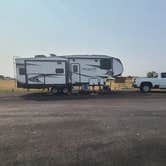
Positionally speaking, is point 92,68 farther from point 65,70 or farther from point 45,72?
point 45,72

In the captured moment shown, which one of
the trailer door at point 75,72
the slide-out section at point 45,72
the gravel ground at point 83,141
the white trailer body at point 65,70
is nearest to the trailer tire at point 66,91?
the white trailer body at point 65,70

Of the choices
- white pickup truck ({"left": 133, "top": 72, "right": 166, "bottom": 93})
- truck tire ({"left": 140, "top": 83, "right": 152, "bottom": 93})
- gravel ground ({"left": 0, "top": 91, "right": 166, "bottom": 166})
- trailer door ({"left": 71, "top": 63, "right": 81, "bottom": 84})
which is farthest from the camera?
truck tire ({"left": 140, "top": 83, "right": 152, "bottom": 93})

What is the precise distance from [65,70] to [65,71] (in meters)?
0.09

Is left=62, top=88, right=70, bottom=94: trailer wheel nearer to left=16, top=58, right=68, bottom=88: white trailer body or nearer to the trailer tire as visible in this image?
the trailer tire

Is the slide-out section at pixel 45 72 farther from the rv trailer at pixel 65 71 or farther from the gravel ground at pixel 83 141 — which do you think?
the gravel ground at pixel 83 141

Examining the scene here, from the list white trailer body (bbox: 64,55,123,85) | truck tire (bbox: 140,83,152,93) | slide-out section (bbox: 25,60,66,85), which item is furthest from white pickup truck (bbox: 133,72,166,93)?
slide-out section (bbox: 25,60,66,85)

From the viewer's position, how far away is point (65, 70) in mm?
28484

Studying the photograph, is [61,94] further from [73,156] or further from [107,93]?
[73,156]

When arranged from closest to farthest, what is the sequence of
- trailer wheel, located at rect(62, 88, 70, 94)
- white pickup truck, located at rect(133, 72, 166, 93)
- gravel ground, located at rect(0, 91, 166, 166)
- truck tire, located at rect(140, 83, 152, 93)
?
1. gravel ground, located at rect(0, 91, 166, 166)
2. trailer wheel, located at rect(62, 88, 70, 94)
3. white pickup truck, located at rect(133, 72, 166, 93)
4. truck tire, located at rect(140, 83, 152, 93)

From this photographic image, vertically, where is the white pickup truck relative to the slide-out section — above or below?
below

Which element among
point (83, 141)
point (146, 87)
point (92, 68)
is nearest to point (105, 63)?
point (92, 68)

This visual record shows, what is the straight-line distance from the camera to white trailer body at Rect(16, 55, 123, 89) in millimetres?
27953

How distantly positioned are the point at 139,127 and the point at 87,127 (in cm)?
176

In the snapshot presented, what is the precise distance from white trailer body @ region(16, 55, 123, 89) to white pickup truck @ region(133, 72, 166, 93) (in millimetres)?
2382
